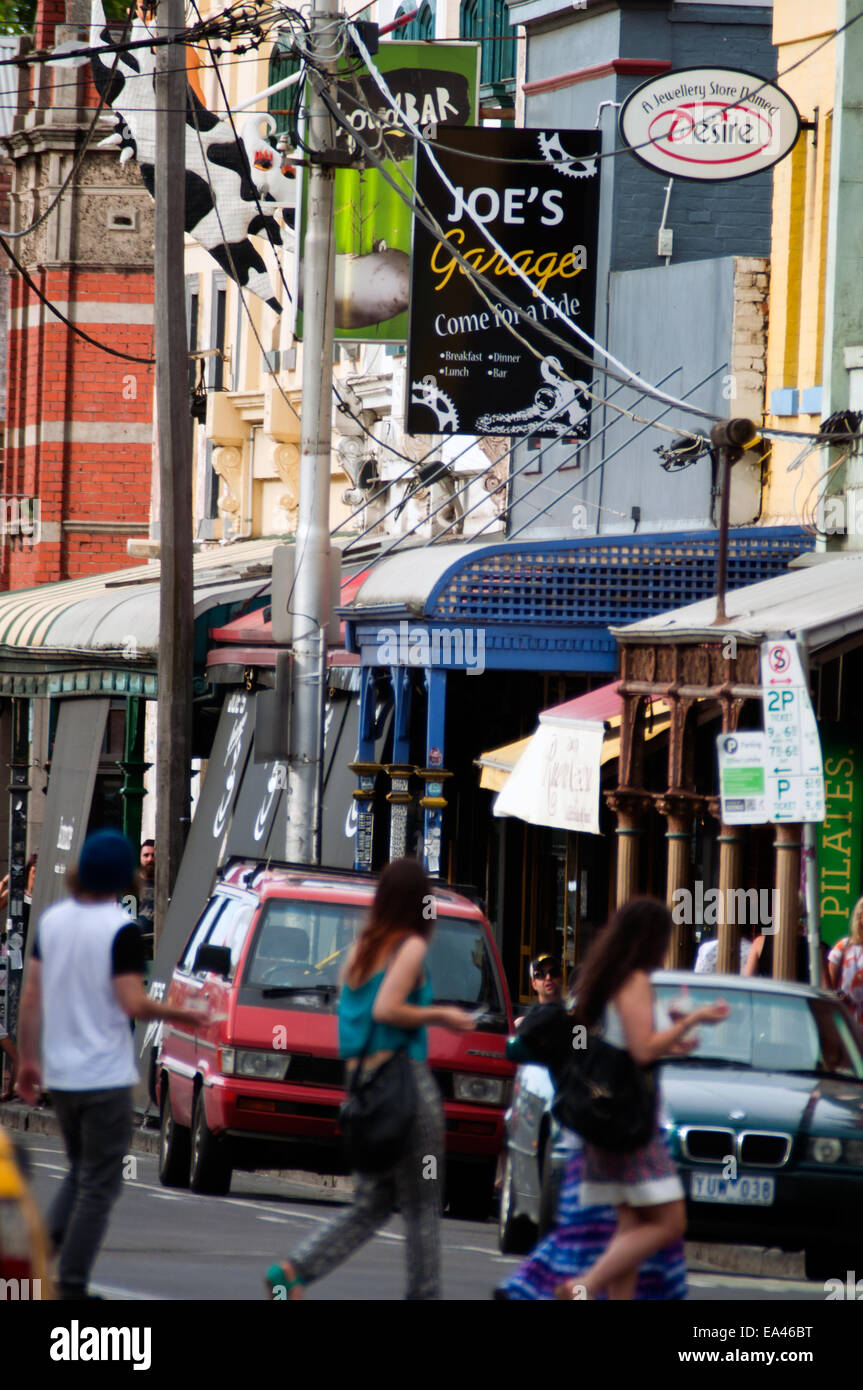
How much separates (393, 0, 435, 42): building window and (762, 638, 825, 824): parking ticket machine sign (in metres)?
15.0

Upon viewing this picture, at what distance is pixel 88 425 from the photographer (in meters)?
37.8

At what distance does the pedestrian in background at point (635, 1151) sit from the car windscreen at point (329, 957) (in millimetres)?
6766

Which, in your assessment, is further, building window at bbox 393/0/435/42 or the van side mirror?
building window at bbox 393/0/435/42

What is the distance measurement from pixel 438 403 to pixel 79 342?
17863mm

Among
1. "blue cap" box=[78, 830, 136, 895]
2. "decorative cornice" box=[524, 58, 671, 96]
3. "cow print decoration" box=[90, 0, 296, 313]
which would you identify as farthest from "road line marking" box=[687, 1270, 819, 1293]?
"decorative cornice" box=[524, 58, 671, 96]

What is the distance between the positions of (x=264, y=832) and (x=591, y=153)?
6.31m

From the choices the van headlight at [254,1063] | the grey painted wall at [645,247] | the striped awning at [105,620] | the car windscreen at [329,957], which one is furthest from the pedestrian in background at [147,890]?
the van headlight at [254,1063]

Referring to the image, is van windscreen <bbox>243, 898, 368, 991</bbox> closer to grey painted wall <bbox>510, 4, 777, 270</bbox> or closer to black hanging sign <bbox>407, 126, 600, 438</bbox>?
black hanging sign <bbox>407, 126, 600, 438</bbox>

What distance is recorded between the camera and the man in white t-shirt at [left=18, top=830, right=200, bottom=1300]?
895 centimetres

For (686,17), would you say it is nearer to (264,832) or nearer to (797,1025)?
(264,832)

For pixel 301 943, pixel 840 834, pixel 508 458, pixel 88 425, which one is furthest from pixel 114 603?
pixel 88 425

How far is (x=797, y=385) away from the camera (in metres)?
19.7

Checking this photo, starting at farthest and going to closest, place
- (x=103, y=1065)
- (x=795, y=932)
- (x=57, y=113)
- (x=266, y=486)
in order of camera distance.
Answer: (x=57, y=113) → (x=266, y=486) → (x=795, y=932) → (x=103, y=1065)

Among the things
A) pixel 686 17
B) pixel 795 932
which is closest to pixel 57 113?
pixel 686 17
